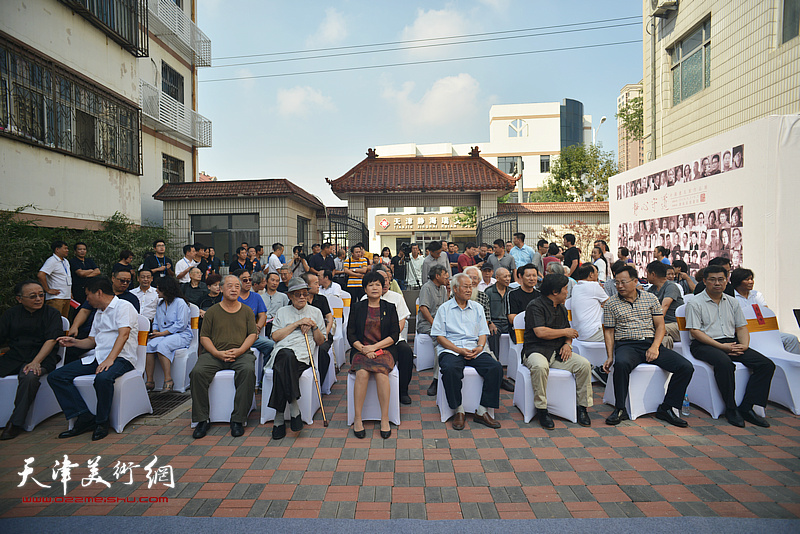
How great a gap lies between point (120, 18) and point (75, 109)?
3.06 metres

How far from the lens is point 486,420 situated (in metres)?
4.20

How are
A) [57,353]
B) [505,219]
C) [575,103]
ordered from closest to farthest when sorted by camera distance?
[57,353] < [505,219] < [575,103]

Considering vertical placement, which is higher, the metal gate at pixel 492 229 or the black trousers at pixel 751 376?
the metal gate at pixel 492 229

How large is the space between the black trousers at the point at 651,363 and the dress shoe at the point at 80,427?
5128 mm

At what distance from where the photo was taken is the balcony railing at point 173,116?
13758 mm

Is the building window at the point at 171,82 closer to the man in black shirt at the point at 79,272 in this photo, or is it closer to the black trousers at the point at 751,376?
the man in black shirt at the point at 79,272

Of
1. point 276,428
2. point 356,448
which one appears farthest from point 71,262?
point 356,448

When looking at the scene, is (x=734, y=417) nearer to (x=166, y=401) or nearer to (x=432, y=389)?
(x=432, y=389)

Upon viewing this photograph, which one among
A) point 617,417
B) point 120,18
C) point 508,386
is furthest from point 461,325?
point 120,18

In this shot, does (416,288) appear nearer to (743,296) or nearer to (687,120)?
(743,296)

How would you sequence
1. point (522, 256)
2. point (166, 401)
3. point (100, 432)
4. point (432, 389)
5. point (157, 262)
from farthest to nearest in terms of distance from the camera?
1. point (522, 256)
2. point (157, 262)
3. point (432, 389)
4. point (166, 401)
5. point (100, 432)

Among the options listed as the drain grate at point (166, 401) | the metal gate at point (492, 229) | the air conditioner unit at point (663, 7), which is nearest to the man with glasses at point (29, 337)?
the drain grate at point (166, 401)

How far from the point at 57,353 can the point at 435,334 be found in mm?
3922

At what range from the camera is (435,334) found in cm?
459
